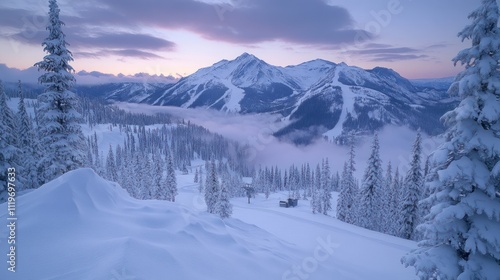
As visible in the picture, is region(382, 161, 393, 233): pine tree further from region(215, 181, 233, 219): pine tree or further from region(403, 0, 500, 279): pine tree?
region(403, 0, 500, 279): pine tree

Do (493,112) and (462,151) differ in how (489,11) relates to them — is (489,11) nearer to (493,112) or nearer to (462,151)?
(493,112)

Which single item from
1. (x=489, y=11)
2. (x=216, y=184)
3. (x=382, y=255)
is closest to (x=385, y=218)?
(x=382, y=255)

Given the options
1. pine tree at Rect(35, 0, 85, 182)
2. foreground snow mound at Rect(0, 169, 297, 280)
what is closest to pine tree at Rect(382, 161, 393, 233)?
foreground snow mound at Rect(0, 169, 297, 280)

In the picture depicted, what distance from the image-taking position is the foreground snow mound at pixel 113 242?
5.44 m

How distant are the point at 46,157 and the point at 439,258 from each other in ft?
75.9

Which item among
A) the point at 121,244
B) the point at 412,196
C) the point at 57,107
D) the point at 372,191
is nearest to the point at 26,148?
the point at 57,107

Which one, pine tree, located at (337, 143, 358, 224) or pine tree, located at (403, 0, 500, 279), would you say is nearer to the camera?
pine tree, located at (403, 0, 500, 279)

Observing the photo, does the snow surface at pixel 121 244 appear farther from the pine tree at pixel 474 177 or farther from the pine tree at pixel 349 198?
the pine tree at pixel 349 198

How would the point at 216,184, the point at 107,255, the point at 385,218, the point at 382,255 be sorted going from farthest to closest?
the point at 385,218
the point at 216,184
the point at 382,255
the point at 107,255

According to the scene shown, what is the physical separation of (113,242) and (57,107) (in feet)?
52.2

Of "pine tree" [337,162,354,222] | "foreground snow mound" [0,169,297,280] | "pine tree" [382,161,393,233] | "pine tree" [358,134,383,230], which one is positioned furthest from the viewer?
"pine tree" [382,161,393,233]

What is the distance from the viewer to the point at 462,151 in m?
8.78

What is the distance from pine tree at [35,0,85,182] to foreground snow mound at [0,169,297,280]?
1025cm

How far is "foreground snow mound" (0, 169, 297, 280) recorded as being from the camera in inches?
214
